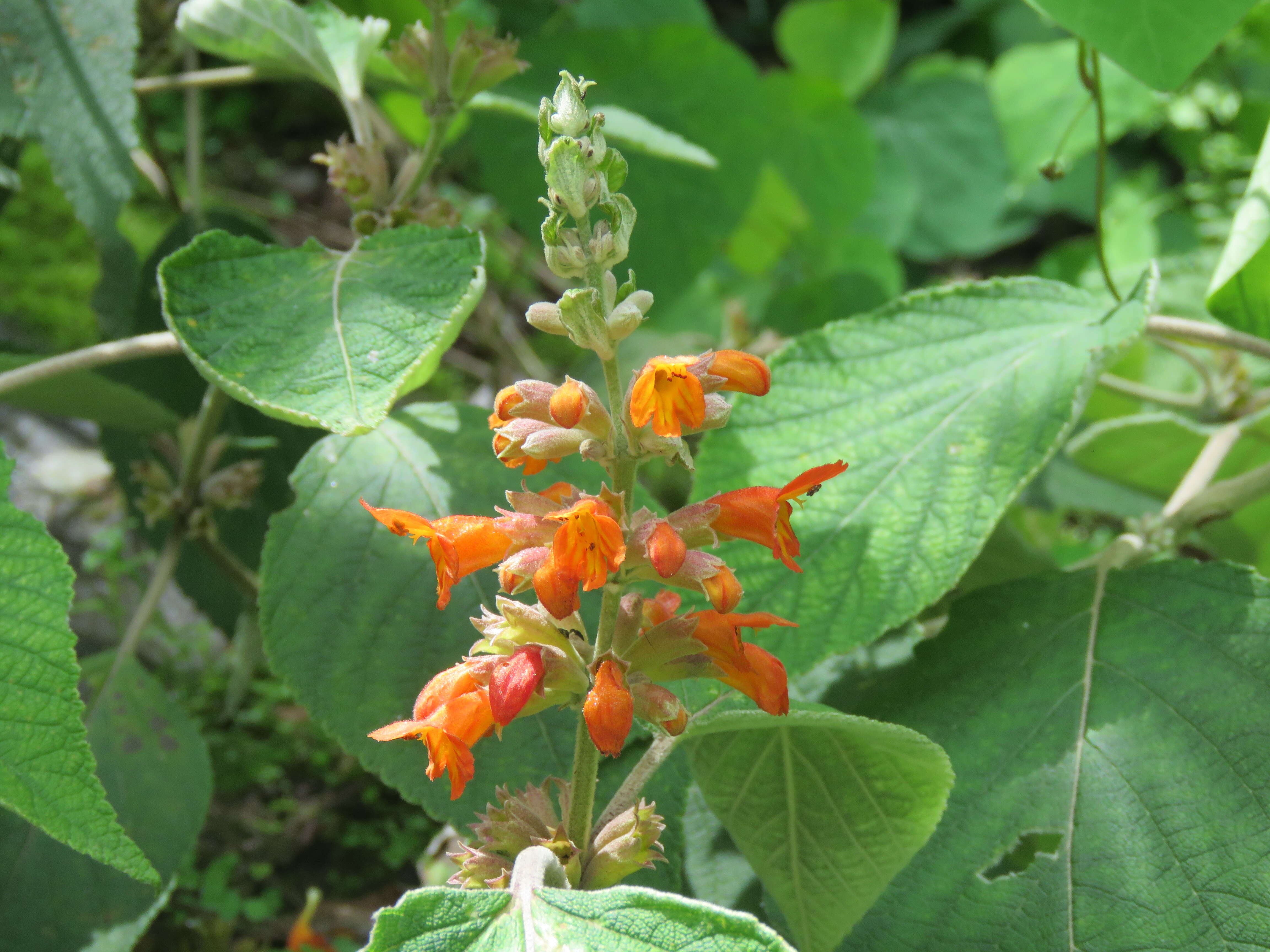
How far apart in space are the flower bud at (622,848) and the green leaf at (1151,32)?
69 centimetres

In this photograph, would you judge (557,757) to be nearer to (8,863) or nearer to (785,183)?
(8,863)

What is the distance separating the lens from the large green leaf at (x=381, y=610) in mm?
763

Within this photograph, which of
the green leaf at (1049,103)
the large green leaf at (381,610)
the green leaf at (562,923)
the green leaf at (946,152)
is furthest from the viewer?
the green leaf at (946,152)

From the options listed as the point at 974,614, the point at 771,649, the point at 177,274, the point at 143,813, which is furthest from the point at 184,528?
the point at 974,614

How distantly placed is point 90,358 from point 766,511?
2.00ft

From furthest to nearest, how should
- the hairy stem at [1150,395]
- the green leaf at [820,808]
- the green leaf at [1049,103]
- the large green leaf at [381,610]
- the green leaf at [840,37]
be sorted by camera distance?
the green leaf at [840,37] → the green leaf at [1049,103] → the hairy stem at [1150,395] → the large green leaf at [381,610] → the green leaf at [820,808]

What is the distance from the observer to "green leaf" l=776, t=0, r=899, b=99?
2.32 metres

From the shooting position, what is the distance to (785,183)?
2.02 metres

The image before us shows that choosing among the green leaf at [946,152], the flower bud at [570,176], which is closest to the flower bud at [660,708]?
the flower bud at [570,176]

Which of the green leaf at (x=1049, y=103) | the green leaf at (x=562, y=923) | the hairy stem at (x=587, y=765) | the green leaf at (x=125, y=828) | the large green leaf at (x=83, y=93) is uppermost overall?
the green leaf at (x=1049, y=103)

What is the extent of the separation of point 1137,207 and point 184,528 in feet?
6.24

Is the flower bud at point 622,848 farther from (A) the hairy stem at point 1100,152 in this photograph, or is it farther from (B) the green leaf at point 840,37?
(B) the green leaf at point 840,37

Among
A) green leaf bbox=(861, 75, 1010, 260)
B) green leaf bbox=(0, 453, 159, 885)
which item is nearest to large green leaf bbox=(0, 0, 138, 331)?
green leaf bbox=(0, 453, 159, 885)

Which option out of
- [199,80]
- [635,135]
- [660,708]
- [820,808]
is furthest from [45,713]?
[199,80]
